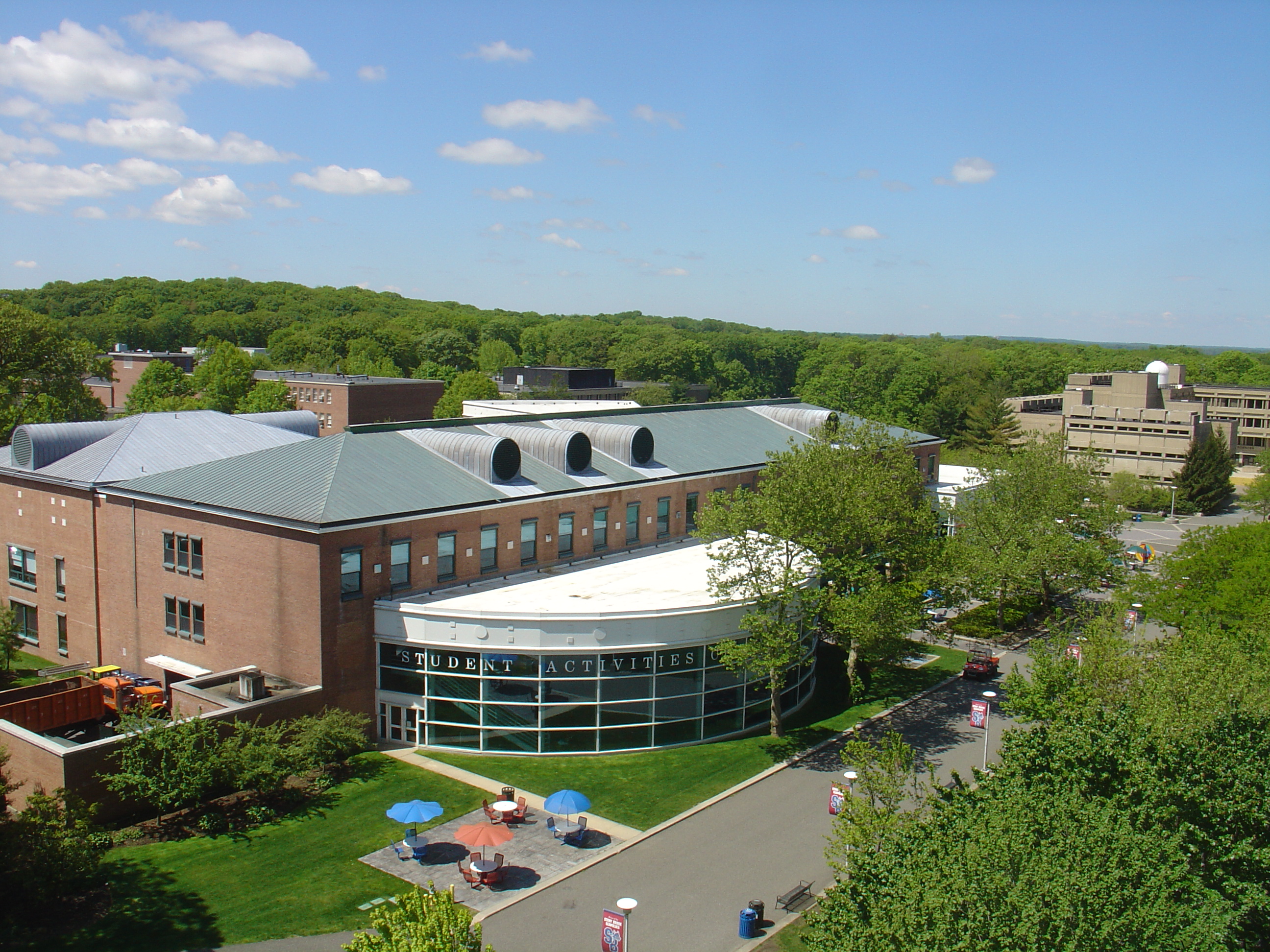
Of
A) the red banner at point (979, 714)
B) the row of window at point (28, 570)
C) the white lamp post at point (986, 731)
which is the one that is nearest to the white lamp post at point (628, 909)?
the white lamp post at point (986, 731)

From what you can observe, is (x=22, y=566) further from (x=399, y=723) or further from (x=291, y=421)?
(x=399, y=723)

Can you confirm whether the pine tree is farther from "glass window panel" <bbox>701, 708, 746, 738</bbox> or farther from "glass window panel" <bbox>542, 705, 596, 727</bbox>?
"glass window panel" <bbox>542, 705, 596, 727</bbox>

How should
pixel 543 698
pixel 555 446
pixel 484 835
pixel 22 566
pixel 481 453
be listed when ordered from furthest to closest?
pixel 22 566
pixel 555 446
pixel 481 453
pixel 543 698
pixel 484 835

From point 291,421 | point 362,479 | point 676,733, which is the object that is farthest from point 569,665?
point 291,421

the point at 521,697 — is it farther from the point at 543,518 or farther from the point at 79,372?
the point at 79,372

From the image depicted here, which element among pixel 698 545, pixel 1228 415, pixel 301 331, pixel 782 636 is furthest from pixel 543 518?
pixel 301 331

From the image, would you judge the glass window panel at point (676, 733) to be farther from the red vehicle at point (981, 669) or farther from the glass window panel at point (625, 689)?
the red vehicle at point (981, 669)

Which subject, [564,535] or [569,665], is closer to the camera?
[569,665]
